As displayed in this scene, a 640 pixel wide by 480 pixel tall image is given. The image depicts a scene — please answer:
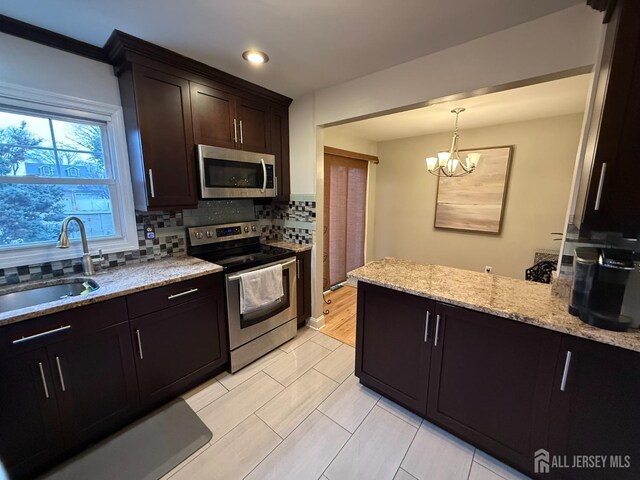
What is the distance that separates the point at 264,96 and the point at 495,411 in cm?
291

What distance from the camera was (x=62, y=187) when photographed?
1.77 metres

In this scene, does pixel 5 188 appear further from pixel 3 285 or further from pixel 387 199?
pixel 387 199

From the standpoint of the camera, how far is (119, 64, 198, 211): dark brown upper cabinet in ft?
5.68

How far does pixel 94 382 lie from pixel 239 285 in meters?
0.98

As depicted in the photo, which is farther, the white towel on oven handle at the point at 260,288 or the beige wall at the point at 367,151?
the beige wall at the point at 367,151

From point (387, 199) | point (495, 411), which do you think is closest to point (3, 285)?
point (495, 411)

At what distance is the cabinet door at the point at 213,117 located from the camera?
1.98 meters

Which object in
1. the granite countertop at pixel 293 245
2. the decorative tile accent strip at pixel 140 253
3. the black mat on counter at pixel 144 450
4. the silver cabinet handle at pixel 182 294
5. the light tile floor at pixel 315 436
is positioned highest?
the decorative tile accent strip at pixel 140 253

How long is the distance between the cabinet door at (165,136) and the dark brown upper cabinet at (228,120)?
0.08m

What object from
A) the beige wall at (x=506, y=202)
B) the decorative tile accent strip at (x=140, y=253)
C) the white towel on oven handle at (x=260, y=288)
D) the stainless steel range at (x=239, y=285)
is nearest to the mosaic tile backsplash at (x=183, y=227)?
the decorative tile accent strip at (x=140, y=253)

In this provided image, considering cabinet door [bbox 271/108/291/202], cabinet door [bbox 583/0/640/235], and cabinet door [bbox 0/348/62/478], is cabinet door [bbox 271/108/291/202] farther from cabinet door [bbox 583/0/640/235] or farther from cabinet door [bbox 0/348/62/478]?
cabinet door [bbox 583/0/640/235]

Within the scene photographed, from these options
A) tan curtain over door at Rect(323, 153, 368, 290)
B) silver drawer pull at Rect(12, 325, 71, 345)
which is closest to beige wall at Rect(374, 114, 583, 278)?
tan curtain over door at Rect(323, 153, 368, 290)

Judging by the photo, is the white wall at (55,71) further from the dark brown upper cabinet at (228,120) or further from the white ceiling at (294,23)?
the dark brown upper cabinet at (228,120)

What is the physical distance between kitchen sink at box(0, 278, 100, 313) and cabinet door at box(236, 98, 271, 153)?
1547 millimetres
